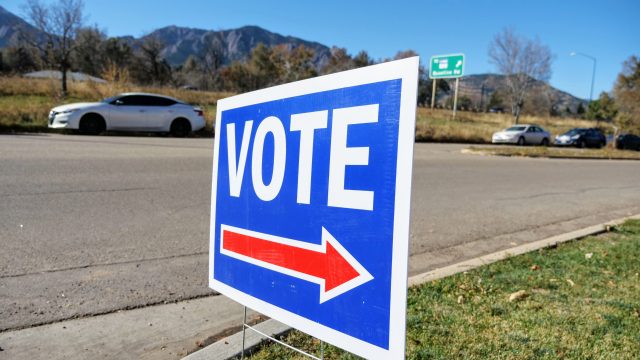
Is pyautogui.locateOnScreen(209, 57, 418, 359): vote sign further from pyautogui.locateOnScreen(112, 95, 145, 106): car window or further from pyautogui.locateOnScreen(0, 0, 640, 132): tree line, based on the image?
pyautogui.locateOnScreen(0, 0, 640, 132): tree line

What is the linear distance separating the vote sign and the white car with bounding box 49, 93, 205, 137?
14.3 m

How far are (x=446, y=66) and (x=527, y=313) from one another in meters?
21.7

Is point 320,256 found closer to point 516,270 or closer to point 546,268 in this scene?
point 516,270

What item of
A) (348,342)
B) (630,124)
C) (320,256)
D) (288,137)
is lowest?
(348,342)

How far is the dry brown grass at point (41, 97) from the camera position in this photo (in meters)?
15.8

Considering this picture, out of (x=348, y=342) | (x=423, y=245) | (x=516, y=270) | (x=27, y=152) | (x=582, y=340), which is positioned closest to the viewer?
(x=348, y=342)

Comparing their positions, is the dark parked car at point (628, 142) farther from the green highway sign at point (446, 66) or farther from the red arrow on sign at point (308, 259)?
the red arrow on sign at point (308, 259)

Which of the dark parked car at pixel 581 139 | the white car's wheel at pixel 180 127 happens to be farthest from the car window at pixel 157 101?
the dark parked car at pixel 581 139

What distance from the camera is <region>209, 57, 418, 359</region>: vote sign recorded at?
1.65 m

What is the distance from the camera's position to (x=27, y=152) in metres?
9.75

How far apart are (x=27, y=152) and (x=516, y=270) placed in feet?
31.1

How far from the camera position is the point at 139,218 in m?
5.73

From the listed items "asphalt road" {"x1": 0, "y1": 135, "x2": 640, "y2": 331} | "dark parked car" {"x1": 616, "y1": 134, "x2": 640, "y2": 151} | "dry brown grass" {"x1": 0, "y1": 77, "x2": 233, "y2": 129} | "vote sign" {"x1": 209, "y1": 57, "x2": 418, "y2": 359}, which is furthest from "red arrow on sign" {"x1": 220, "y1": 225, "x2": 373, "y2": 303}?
"dark parked car" {"x1": 616, "y1": 134, "x2": 640, "y2": 151}

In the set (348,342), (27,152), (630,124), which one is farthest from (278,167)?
(630,124)
